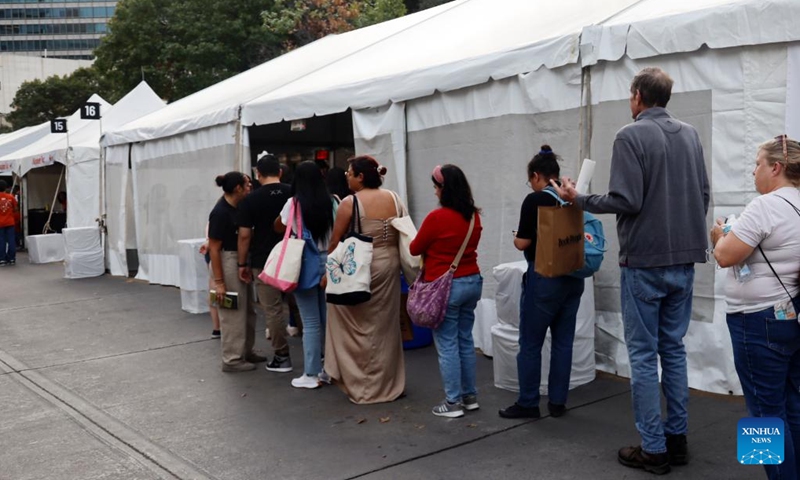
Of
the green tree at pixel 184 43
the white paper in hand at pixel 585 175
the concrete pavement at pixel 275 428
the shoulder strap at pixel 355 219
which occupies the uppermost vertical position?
the green tree at pixel 184 43

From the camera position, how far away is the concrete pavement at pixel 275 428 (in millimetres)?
4238

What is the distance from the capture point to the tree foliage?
27328 mm

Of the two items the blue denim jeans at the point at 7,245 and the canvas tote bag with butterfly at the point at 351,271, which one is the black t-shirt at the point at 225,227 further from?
the blue denim jeans at the point at 7,245

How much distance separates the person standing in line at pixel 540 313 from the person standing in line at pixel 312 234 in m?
1.71

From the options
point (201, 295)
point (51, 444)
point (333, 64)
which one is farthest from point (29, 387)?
point (333, 64)

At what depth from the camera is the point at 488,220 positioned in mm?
6648

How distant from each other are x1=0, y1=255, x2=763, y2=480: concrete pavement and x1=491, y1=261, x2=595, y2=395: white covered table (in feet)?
0.42

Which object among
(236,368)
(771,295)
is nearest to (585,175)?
(771,295)

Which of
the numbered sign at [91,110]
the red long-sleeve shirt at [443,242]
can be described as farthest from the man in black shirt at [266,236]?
the numbered sign at [91,110]

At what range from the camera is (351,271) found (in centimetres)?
514

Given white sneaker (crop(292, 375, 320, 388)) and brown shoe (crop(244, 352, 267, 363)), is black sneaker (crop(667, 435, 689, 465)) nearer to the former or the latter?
white sneaker (crop(292, 375, 320, 388))

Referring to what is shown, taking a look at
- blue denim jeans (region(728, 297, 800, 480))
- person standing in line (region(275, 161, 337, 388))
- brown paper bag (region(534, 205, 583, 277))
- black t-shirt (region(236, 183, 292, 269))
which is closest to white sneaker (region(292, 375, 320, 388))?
person standing in line (region(275, 161, 337, 388))

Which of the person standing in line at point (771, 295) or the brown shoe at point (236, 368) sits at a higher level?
the person standing in line at point (771, 295)

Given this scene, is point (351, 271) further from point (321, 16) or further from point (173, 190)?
point (321, 16)
